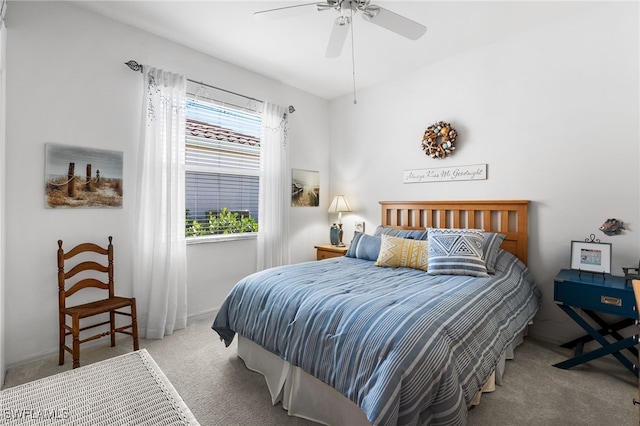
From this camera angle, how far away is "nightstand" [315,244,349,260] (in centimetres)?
389

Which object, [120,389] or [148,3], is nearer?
[120,389]

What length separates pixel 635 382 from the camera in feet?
6.88

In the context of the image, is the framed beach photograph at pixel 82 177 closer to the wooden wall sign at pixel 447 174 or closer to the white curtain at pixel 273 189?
the white curtain at pixel 273 189

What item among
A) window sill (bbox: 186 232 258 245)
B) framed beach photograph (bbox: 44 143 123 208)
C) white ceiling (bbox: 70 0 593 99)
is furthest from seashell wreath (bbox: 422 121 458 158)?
framed beach photograph (bbox: 44 143 123 208)

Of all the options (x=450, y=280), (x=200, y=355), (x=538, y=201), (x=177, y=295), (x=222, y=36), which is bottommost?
(x=200, y=355)

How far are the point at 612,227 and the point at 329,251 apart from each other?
273 centimetres

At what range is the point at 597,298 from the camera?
216 centimetres

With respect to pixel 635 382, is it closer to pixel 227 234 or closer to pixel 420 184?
pixel 420 184

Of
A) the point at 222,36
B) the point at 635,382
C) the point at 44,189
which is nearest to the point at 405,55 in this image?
the point at 222,36

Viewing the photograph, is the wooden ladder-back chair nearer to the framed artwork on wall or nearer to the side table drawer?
the framed artwork on wall

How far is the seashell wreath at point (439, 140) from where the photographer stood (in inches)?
132

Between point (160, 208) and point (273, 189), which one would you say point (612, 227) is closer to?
point (273, 189)

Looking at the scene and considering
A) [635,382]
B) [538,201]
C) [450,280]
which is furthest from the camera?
[538,201]

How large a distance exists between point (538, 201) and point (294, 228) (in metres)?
2.78
